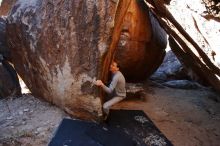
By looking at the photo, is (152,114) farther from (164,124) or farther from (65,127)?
(65,127)

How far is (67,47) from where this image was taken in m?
6.76

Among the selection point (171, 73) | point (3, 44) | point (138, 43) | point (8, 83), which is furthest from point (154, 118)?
point (171, 73)

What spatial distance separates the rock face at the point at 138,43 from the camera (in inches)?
351

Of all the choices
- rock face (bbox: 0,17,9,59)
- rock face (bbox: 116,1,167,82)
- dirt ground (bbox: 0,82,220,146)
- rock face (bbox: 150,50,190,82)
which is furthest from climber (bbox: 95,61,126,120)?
rock face (bbox: 150,50,190,82)

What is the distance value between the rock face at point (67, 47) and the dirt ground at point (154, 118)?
42cm

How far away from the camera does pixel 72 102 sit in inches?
266

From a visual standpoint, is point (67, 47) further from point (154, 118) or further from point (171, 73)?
point (171, 73)

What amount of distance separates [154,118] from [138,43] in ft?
7.89

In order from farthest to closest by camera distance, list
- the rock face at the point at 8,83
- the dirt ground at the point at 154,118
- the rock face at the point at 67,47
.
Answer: the rock face at the point at 8,83, the rock face at the point at 67,47, the dirt ground at the point at 154,118

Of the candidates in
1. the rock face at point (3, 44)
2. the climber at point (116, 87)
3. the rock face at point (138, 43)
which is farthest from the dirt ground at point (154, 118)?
the rock face at point (3, 44)

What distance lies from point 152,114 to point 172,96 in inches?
74.4

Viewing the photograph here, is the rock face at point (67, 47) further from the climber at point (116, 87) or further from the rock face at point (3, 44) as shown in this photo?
the rock face at point (3, 44)

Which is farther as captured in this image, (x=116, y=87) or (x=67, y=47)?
(x=67, y=47)

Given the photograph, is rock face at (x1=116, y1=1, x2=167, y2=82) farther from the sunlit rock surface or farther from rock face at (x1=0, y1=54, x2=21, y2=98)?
rock face at (x1=0, y1=54, x2=21, y2=98)
